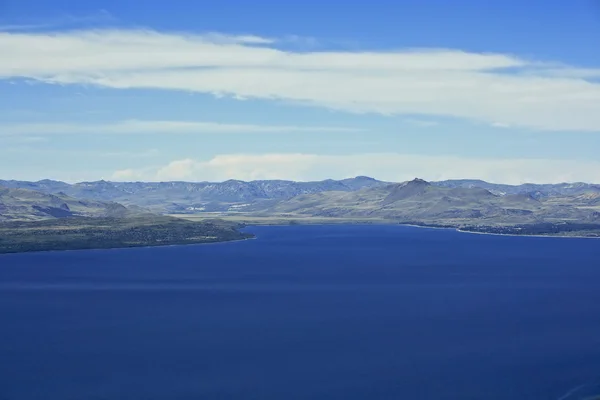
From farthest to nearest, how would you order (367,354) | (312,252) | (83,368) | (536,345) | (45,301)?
1. (312,252)
2. (45,301)
3. (536,345)
4. (367,354)
5. (83,368)

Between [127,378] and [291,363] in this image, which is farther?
[291,363]

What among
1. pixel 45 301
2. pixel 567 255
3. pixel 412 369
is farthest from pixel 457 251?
pixel 412 369

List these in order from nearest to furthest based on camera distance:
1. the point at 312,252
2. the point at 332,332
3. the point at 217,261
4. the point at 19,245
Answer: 1. the point at 332,332
2. the point at 217,261
3. the point at 19,245
4. the point at 312,252

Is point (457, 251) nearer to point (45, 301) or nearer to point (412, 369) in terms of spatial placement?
point (45, 301)

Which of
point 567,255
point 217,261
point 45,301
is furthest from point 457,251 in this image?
point 45,301

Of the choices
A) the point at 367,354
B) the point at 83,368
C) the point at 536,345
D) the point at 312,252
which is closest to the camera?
the point at 83,368

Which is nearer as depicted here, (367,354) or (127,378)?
(127,378)

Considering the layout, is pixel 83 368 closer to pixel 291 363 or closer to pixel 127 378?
pixel 127 378
